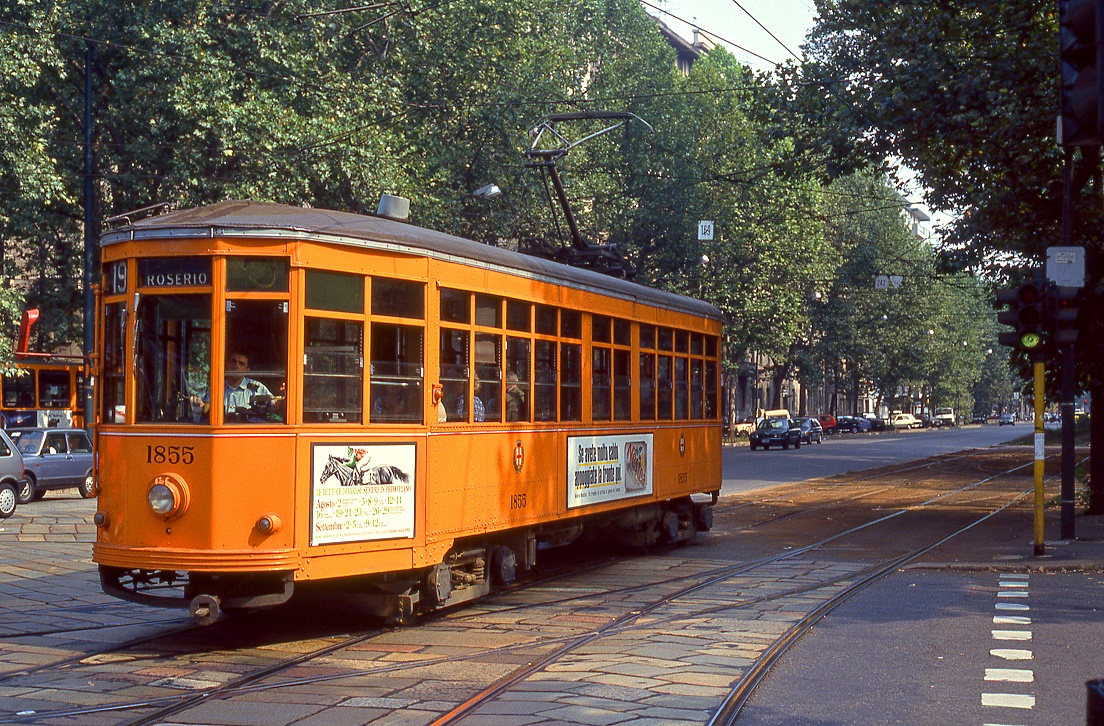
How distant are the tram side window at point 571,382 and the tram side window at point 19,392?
26.1 metres

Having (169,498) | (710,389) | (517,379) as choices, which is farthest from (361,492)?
(710,389)

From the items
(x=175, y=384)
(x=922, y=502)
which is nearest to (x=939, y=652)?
(x=175, y=384)

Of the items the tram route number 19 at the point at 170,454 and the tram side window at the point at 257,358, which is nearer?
the tram route number 19 at the point at 170,454

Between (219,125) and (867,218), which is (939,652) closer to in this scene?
(219,125)

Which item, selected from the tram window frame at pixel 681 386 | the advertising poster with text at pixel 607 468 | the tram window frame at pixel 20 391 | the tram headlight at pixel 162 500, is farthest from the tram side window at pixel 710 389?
the tram window frame at pixel 20 391

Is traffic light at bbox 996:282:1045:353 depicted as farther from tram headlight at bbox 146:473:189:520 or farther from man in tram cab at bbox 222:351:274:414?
tram headlight at bbox 146:473:189:520

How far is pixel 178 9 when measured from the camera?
30438mm

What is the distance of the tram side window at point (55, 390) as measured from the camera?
35.4m

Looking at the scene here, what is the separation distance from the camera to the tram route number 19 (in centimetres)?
883

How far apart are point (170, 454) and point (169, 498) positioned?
0.33 meters

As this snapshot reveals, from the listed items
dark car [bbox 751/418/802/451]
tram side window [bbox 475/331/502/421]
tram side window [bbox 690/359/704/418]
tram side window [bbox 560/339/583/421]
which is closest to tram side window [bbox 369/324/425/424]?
tram side window [bbox 475/331/502/421]

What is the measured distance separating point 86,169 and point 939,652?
78.5 ft

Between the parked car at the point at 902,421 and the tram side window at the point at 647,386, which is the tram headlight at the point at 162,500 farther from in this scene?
the parked car at the point at 902,421

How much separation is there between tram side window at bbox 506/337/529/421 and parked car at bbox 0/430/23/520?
12.7 meters
